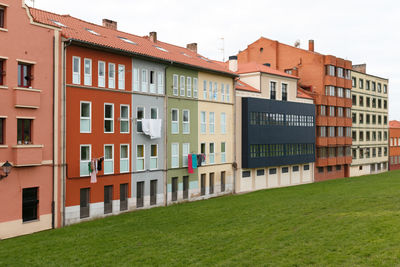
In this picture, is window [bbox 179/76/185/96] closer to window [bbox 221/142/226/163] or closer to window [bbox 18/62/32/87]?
window [bbox 221/142/226/163]

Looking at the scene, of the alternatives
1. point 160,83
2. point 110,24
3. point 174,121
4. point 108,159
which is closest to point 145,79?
point 160,83

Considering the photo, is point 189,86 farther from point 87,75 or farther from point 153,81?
point 87,75

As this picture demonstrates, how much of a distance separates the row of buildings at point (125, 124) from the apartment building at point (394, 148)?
29.7m

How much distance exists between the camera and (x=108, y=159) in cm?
3156

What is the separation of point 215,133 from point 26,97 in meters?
20.5

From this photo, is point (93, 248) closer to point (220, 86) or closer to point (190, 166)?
point (190, 166)

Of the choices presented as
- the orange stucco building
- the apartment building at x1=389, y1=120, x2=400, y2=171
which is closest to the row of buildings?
the orange stucco building

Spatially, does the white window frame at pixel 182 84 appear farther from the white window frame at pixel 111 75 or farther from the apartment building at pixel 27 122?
the apartment building at pixel 27 122

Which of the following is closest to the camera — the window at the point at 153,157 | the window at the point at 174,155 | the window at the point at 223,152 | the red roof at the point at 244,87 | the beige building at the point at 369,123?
the window at the point at 153,157

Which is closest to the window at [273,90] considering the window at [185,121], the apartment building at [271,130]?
the apartment building at [271,130]

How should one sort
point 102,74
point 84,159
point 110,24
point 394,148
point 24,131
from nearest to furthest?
point 24,131, point 84,159, point 102,74, point 110,24, point 394,148

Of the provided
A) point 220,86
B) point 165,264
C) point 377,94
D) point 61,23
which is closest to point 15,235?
point 165,264

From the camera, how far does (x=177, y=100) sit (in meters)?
37.6

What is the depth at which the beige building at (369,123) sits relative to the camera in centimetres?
6919
